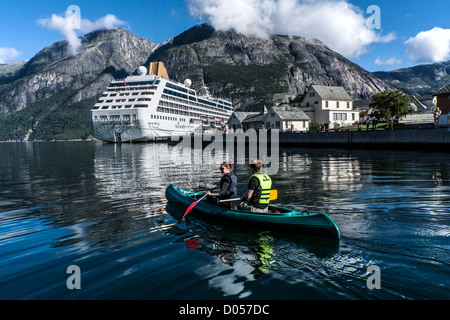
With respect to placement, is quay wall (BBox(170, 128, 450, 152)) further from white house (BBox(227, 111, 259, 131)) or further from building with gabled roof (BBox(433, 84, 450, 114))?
white house (BBox(227, 111, 259, 131))

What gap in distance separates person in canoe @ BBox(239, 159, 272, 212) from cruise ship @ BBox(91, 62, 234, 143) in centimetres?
7624

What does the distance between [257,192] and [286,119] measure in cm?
5352

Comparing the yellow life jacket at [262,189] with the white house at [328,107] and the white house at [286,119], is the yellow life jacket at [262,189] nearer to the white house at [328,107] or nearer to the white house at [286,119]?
the white house at [286,119]

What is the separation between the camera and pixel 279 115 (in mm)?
60031

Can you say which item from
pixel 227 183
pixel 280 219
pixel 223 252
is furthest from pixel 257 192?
pixel 223 252

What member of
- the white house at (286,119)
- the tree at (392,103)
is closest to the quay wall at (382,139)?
the white house at (286,119)

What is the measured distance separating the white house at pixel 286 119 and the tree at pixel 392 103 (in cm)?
1489

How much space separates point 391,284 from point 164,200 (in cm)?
1014

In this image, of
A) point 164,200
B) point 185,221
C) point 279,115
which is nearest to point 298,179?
point 164,200

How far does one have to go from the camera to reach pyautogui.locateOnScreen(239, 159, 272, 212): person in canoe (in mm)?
8211

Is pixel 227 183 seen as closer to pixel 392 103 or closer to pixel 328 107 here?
pixel 392 103

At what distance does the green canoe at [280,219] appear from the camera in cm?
740

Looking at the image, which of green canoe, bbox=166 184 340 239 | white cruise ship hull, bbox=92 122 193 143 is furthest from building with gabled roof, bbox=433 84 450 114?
white cruise ship hull, bbox=92 122 193 143
